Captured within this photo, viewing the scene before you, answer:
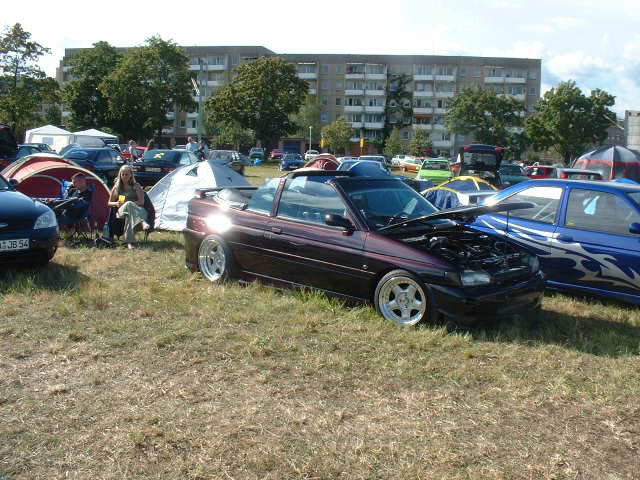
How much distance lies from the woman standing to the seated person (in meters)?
0.45

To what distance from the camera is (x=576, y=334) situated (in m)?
6.13

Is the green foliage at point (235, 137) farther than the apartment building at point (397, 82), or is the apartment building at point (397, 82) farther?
the apartment building at point (397, 82)

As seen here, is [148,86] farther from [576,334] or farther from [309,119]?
[576,334]

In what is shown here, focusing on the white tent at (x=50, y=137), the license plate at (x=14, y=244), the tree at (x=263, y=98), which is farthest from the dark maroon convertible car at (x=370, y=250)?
the tree at (x=263, y=98)

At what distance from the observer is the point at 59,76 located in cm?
11462

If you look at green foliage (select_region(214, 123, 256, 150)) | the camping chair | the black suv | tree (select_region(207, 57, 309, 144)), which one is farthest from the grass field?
green foliage (select_region(214, 123, 256, 150))

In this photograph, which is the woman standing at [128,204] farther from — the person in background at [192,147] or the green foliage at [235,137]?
the green foliage at [235,137]

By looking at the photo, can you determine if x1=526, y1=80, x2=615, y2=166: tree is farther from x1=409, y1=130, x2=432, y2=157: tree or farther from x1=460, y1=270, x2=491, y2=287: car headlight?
x1=460, y1=270, x2=491, y2=287: car headlight

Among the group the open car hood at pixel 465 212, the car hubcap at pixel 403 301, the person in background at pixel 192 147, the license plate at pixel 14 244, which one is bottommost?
the car hubcap at pixel 403 301

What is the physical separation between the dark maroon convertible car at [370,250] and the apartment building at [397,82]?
8753cm

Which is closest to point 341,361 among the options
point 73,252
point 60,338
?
point 60,338

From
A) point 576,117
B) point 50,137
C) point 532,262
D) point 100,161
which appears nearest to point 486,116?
point 576,117

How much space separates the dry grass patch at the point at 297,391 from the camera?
141 inches

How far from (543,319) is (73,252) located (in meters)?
7.06
